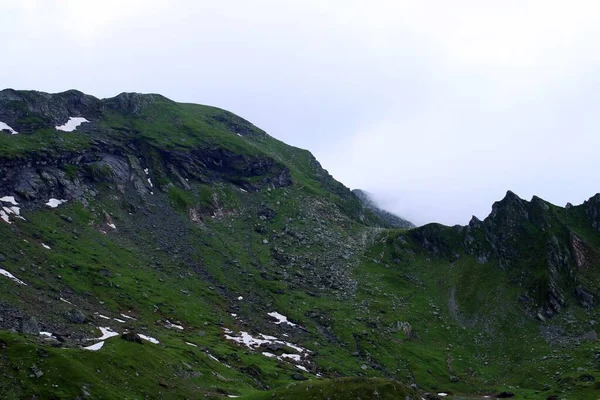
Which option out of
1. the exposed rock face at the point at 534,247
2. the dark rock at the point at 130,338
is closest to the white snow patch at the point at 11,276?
the dark rock at the point at 130,338

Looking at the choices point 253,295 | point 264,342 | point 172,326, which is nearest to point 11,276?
point 172,326

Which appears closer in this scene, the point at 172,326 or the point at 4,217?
the point at 172,326

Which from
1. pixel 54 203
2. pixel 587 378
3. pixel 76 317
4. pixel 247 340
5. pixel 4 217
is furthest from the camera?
pixel 54 203

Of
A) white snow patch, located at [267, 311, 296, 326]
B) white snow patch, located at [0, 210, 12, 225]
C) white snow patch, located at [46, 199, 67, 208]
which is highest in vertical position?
white snow patch, located at [46, 199, 67, 208]

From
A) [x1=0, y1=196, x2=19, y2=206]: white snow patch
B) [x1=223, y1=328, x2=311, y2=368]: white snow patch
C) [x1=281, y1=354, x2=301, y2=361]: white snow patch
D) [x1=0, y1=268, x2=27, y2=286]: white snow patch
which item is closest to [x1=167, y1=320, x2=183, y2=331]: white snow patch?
[x1=223, y1=328, x2=311, y2=368]: white snow patch

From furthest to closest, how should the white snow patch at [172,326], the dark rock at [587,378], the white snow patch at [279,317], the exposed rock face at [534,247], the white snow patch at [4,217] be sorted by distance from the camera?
the exposed rock face at [534,247], the white snow patch at [279,317], the white snow patch at [4,217], the white snow patch at [172,326], the dark rock at [587,378]

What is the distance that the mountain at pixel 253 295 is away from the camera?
7525 centimetres

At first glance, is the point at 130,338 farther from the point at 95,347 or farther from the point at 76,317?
the point at 76,317

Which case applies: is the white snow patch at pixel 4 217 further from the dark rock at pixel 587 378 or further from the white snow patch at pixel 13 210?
the dark rock at pixel 587 378

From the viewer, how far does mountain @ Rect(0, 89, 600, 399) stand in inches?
2963

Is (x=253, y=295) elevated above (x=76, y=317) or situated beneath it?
elevated above

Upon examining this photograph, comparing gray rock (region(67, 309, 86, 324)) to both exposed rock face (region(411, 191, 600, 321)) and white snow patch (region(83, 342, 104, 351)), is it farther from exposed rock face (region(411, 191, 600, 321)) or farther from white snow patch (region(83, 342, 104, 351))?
exposed rock face (region(411, 191, 600, 321))

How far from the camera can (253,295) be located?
146 meters

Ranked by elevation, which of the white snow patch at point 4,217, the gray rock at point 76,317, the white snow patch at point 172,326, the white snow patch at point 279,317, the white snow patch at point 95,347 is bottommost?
the white snow patch at point 95,347
